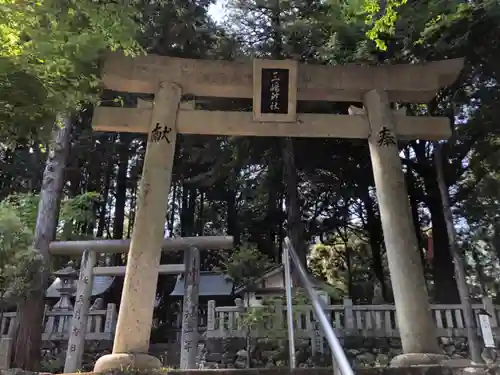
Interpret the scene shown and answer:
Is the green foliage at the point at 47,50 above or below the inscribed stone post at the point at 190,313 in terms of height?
above

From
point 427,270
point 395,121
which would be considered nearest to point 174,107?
point 395,121

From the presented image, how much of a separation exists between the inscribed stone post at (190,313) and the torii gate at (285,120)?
12.5 ft

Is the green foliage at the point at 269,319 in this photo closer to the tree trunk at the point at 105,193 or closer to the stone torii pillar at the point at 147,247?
the stone torii pillar at the point at 147,247

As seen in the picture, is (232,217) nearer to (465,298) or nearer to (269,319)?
→ (269,319)

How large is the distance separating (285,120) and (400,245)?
217 centimetres

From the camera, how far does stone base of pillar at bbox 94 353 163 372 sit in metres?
4.20

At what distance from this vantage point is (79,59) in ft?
16.2

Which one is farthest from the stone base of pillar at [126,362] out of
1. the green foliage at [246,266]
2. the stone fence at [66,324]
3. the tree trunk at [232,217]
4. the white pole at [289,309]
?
the tree trunk at [232,217]

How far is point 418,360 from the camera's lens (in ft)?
14.8

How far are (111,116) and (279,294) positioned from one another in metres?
7.09

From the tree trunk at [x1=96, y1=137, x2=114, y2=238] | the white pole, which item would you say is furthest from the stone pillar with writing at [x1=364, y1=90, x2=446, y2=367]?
the tree trunk at [x1=96, y1=137, x2=114, y2=238]

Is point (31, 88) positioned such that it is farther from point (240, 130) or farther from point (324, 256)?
point (324, 256)

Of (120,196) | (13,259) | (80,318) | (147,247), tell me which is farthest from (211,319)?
(120,196)

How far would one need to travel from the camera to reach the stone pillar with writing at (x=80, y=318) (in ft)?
26.3
